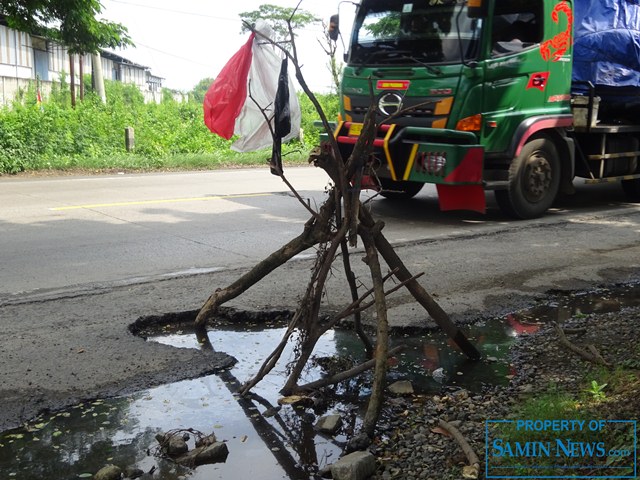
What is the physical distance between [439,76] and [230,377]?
5916 mm

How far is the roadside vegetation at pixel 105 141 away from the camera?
16.4 m

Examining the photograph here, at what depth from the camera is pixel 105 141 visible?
1948cm

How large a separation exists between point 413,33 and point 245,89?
4.57 metres

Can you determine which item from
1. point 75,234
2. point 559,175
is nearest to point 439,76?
point 559,175

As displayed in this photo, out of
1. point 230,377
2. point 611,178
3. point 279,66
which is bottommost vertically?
point 230,377

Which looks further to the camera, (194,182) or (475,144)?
(194,182)

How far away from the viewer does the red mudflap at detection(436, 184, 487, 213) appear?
937 cm

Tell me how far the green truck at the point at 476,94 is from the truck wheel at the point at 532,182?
2cm

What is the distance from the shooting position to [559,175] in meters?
→ 10.4

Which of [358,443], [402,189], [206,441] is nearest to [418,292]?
[358,443]

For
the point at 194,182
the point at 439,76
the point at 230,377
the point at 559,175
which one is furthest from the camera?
the point at 194,182

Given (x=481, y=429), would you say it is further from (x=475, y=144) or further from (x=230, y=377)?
(x=475, y=144)

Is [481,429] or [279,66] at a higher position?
[279,66]

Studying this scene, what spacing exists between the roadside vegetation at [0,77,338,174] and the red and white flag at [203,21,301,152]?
8.32 m
